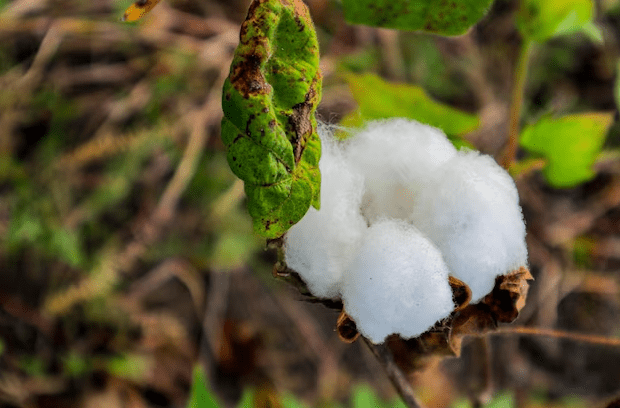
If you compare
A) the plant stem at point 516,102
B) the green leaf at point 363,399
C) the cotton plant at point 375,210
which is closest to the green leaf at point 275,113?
the cotton plant at point 375,210

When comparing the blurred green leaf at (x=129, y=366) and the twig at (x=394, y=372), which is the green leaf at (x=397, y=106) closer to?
the twig at (x=394, y=372)

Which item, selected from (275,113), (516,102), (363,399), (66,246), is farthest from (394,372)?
(66,246)

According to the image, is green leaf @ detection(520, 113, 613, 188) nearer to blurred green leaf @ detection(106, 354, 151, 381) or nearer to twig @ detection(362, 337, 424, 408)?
twig @ detection(362, 337, 424, 408)

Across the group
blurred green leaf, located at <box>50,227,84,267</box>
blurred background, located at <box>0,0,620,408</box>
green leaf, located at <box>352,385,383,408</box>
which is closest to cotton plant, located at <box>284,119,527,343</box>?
green leaf, located at <box>352,385,383,408</box>

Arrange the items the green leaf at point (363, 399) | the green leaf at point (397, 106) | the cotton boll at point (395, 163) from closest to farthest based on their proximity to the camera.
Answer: the cotton boll at point (395, 163) < the green leaf at point (397, 106) < the green leaf at point (363, 399)

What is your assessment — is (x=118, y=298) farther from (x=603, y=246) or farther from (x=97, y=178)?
(x=603, y=246)

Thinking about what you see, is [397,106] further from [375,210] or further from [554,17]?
[554,17]

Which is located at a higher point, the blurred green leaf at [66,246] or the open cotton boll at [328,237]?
the open cotton boll at [328,237]
